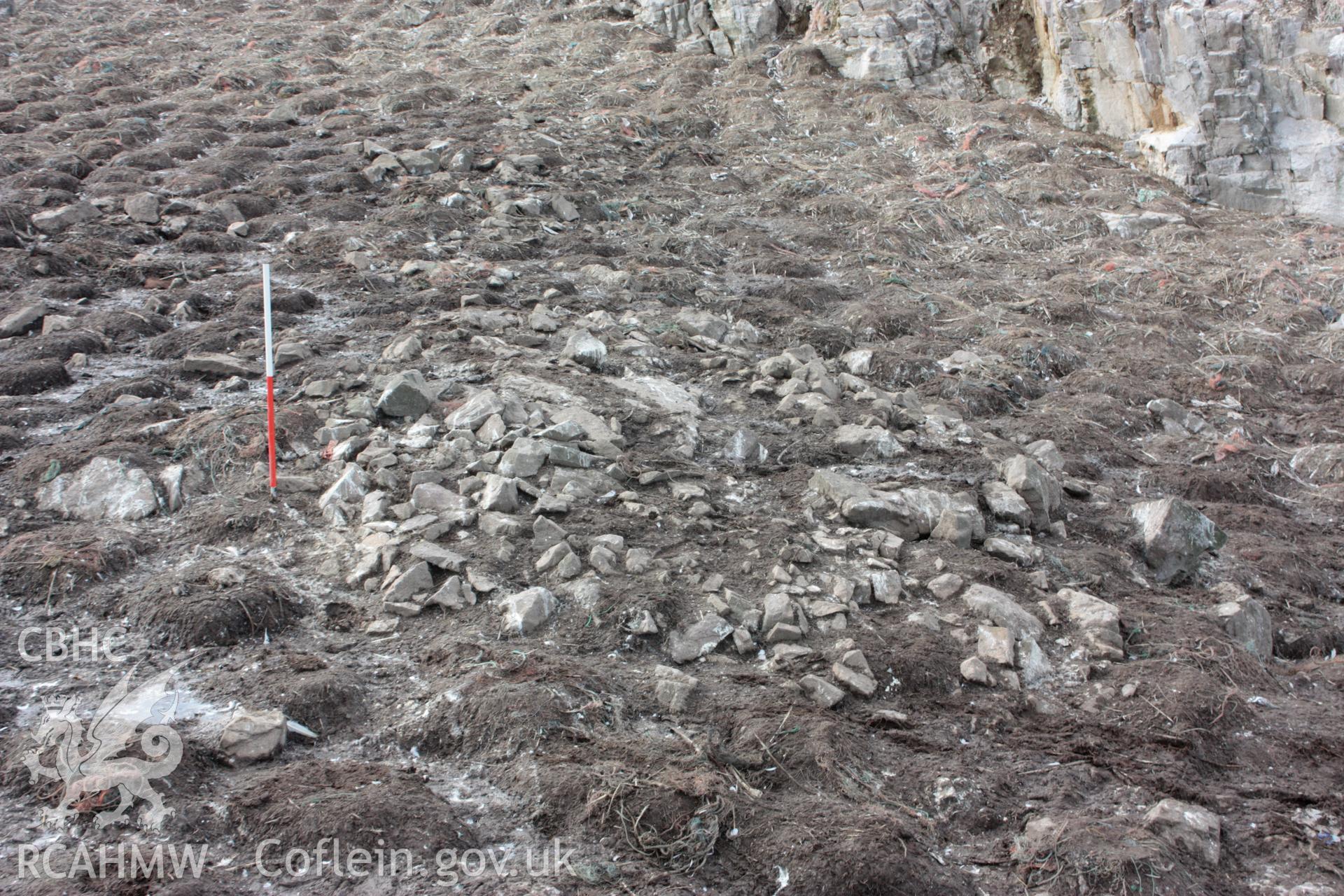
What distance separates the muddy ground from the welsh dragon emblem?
0.04 metres

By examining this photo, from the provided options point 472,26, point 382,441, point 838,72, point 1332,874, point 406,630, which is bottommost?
point 1332,874

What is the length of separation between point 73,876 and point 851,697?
104 inches

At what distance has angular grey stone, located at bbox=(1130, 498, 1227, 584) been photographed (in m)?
4.56

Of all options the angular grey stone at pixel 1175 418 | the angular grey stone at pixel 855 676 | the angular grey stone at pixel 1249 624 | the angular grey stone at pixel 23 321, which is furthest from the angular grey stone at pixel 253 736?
the angular grey stone at pixel 1175 418

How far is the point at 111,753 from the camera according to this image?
2.91 metres

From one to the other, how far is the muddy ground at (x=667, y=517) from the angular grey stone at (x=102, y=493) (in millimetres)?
22

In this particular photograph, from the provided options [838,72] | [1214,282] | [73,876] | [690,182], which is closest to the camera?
[73,876]

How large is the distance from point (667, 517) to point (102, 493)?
286 centimetres

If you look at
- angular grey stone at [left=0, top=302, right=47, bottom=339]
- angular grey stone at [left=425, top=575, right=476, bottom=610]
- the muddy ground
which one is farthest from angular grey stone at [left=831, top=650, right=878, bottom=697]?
angular grey stone at [left=0, top=302, right=47, bottom=339]

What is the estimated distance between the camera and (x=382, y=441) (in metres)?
4.93

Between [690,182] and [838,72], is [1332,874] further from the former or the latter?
[838,72]

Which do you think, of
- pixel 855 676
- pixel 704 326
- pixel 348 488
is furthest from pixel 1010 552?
pixel 348 488

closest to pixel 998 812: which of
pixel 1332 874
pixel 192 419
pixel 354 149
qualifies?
pixel 1332 874

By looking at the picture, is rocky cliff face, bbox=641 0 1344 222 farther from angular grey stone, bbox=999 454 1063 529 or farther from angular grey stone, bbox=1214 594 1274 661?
angular grey stone, bbox=1214 594 1274 661
